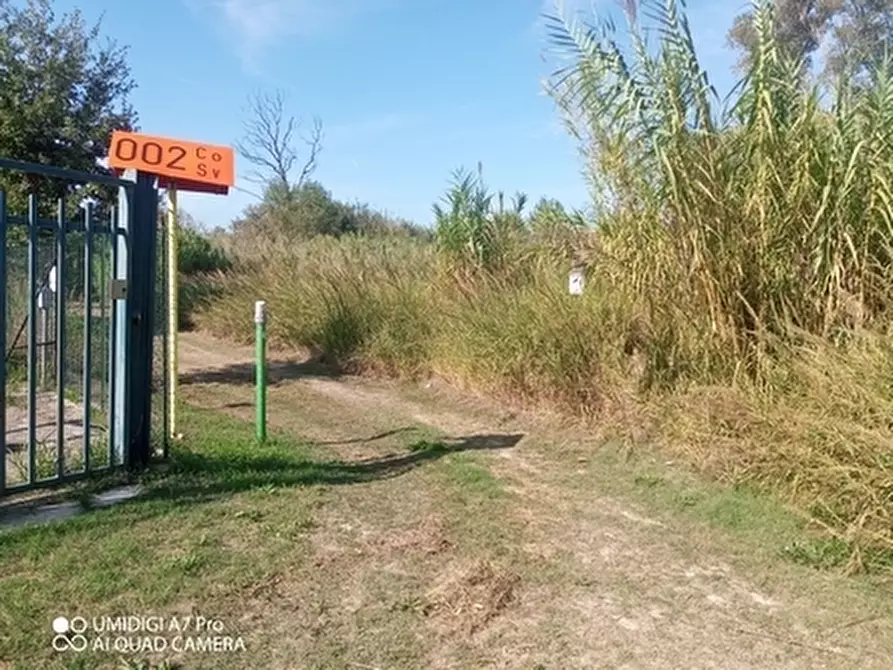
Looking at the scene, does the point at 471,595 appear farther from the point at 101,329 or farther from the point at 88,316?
the point at 101,329

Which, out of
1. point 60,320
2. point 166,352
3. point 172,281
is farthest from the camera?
point 172,281

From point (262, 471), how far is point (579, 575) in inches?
95.4

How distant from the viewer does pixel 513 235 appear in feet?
34.0

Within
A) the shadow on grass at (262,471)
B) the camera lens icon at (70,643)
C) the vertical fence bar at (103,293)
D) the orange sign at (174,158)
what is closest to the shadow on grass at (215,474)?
the shadow on grass at (262,471)

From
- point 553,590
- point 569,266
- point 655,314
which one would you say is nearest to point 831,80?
point 655,314

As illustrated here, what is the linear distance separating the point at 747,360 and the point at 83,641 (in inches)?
189

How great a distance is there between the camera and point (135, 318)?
15.0 feet

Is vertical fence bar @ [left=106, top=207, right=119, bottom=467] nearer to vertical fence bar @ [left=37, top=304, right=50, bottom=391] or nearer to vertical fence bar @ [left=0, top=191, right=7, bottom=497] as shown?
vertical fence bar @ [left=0, top=191, right=7, bottom=497]

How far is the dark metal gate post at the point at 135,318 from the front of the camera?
14.8 feet

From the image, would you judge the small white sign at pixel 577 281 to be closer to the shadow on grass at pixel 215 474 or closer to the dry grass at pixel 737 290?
the dry grass at pixel 737 290

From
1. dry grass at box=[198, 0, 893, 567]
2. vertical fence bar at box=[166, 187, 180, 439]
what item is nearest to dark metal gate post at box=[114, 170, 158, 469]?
vertical fence bar at box=[166, 187, 180, 439]

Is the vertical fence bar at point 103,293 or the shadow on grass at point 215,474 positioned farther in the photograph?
the vertical fence bar at point 103,293

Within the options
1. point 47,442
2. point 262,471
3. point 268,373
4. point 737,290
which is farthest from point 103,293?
point 268,373

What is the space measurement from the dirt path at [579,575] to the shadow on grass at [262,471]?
227 mm
